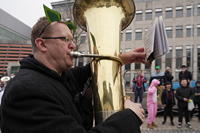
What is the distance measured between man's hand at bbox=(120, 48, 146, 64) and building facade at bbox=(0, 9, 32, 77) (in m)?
57.3

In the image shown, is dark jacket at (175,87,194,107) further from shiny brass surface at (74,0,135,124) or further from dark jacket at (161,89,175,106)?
shiny brass surface at (74,0,135,124)

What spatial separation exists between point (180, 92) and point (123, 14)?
19.0 ft

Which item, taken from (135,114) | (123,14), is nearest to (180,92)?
(123,14)

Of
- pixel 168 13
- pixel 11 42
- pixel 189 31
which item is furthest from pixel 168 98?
pixel 11 42

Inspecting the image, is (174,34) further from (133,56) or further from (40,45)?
(40,45)

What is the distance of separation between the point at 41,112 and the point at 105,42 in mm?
820

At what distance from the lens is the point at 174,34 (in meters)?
37.0

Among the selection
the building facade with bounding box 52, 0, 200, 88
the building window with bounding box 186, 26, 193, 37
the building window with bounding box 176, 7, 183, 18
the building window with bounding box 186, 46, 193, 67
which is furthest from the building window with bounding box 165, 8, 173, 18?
the building window with bounding box 186, 46, 193, 67

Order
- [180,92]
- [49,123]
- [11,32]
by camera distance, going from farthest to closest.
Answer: [11,32], [180,92], [49,123]

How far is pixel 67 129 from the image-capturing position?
1.16m

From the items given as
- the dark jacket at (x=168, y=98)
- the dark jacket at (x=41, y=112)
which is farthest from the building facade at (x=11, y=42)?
the dark jacket at (x=41, y=112)

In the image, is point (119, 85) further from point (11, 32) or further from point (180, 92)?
point (11, 32)

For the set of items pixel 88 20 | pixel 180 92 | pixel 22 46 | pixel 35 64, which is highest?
pixel 22 46

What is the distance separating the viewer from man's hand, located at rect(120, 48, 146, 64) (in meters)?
2.20
